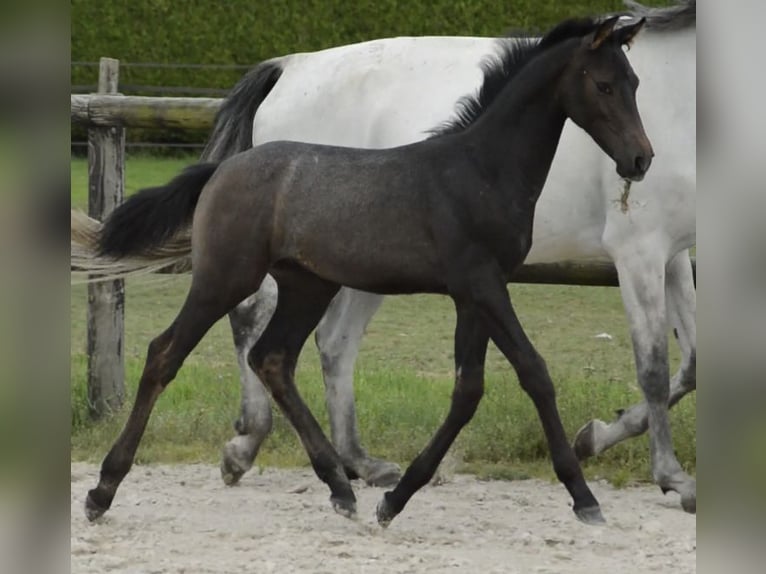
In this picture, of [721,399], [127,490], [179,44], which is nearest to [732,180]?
[721,399]

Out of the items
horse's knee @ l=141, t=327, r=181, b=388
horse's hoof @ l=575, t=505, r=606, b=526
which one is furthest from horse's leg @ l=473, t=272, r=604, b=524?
horse's knee @ l=141, t=327, r=181, b=388

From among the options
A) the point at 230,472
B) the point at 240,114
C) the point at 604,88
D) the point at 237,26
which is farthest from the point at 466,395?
Answer: the point at 237,26

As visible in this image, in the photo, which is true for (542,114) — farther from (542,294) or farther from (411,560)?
(542,294)

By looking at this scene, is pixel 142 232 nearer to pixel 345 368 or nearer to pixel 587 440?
pixel 345 368

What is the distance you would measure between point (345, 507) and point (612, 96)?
170 cm

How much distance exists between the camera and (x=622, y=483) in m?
5.09

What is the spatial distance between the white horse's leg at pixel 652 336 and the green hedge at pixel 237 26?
26.1 ft

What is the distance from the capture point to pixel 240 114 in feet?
18.2

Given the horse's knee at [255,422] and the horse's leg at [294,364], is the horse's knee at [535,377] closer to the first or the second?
the horse's leg at [294,364]

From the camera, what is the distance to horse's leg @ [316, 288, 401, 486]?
520cm

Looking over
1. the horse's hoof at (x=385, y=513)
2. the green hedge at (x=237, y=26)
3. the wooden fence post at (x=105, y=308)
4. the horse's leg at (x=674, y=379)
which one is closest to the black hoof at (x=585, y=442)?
the horse's leg at (x=674, y=379)

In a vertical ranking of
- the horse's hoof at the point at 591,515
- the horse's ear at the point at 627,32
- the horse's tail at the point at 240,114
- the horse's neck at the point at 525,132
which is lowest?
the horse's hoof at the point at 591,515

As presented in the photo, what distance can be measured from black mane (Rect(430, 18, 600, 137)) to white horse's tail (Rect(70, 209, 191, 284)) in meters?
1.12

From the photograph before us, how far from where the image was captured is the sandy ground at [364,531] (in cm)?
382
